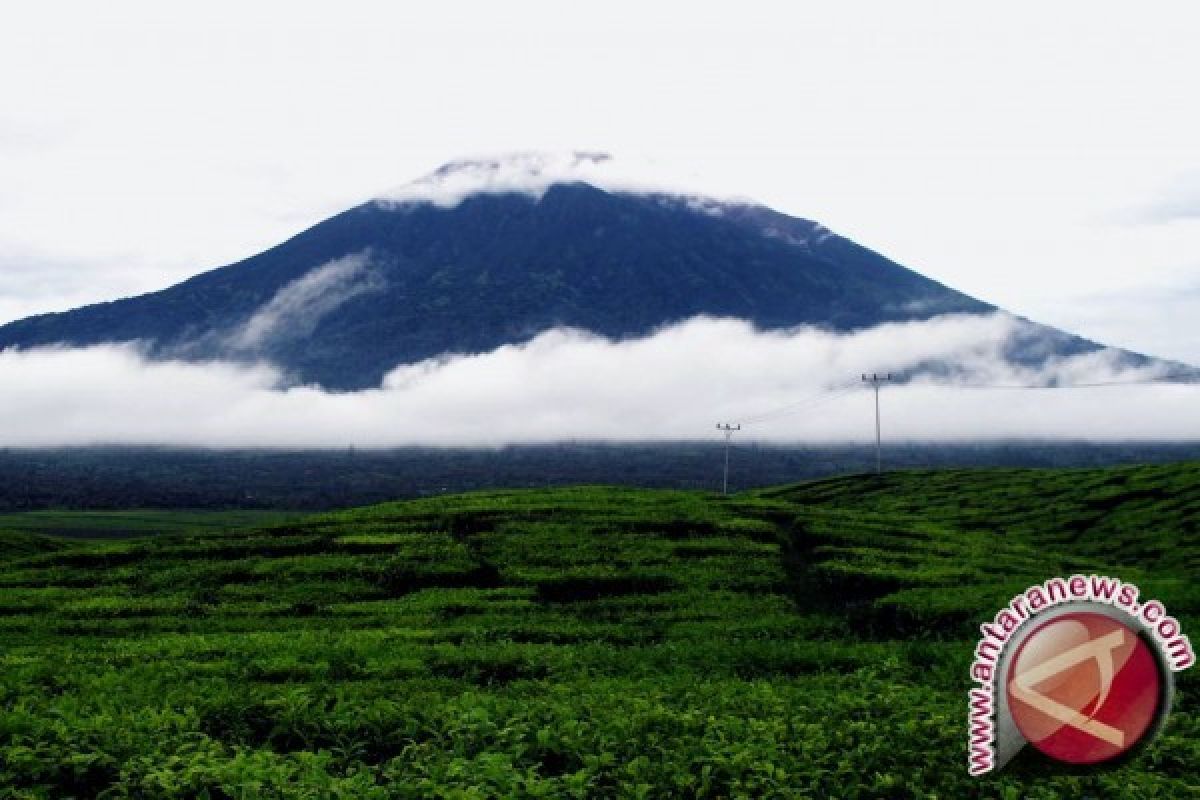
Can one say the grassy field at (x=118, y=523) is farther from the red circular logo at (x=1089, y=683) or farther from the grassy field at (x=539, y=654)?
the red circular logo at (x=1089, y=683)

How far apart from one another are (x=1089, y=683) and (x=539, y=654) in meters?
16.6

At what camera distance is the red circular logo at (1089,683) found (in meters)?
9.64

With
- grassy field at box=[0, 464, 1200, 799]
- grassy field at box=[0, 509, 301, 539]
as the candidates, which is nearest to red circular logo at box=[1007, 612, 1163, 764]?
grassy field at box=[0, 464, 1200, 799]

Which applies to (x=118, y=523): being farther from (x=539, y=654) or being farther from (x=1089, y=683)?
(x=1089, y=683)

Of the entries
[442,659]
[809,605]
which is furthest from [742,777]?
[809,605]

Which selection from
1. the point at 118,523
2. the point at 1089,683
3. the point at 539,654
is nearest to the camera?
the point at 1089,683

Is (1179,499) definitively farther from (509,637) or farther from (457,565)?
(509,637)

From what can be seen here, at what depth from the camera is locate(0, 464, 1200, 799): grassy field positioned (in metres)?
13.0

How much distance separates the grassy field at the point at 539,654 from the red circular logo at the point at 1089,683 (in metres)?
0.83

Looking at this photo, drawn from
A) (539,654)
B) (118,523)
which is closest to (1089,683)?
(539,654)

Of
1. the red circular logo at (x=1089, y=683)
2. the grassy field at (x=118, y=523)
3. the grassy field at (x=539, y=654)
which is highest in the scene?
the red circular logo at (x=1089, y=683)

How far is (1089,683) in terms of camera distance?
31.5 feet

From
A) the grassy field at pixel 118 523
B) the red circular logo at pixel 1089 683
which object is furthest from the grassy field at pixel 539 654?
the grassy field at pixel 118 523

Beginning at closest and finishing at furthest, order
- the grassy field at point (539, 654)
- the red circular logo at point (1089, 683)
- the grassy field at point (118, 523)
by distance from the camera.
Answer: the red circular logo at point (1089, 683)
the grassy field at point (539, 654)
the grassy field at point (118, 523)
